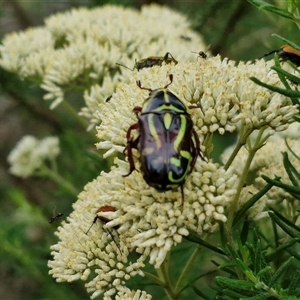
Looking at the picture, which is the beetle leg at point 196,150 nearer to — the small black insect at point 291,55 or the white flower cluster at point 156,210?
the white flower cluster at point 156,210

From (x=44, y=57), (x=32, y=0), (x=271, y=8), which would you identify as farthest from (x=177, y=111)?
(x=32, y=0)

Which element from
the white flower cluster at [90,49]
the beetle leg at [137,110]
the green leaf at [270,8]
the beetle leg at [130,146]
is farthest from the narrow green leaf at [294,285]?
the white flower cluster at [90,49]

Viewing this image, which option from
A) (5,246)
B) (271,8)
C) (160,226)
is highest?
(271,8)

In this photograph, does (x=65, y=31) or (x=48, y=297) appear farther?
(x=48, y=297)

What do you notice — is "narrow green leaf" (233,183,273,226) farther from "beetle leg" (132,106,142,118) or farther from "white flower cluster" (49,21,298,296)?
"beetle leg" (132,106,142,118)

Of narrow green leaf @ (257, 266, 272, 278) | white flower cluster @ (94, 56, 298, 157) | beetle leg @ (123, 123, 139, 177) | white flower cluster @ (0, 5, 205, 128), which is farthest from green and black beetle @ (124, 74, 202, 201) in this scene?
white flower cluster @ (0, 5, 205, 128)

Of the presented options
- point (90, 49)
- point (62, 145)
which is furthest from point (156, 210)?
point (62, 145)

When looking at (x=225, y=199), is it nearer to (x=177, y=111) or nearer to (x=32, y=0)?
(x=177, y=111)
